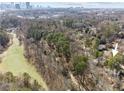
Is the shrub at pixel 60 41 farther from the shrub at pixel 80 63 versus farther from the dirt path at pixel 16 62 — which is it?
the dirt path at pixel 16 62

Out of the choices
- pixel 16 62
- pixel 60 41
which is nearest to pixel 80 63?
pixel 60 41

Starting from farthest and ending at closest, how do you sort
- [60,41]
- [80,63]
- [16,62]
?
1. [60,41]
2. [80,63]
3. [16,62]

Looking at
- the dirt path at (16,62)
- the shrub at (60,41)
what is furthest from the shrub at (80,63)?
the dirt path at (16,62)

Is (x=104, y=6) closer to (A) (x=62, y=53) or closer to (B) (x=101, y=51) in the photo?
(B) (x=101, y=51)

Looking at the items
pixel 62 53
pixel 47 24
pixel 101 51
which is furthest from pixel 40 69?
pixel 101 51

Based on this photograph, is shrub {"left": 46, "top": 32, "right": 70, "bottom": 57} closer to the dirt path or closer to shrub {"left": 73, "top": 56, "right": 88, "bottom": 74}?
shrub {"left": 73, "top": 56, "right": 88, "bottom": 74}

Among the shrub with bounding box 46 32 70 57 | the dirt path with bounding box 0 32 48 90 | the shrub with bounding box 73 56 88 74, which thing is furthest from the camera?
the shrub with bounding box 46 32 70 57

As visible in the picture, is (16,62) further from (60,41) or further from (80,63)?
(60,41)

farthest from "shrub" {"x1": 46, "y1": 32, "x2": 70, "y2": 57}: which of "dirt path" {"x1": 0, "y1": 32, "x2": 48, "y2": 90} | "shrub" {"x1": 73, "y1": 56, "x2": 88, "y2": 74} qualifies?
"dirt path" {"x1": 0, "y1": 32, "x2": 48, "y2": 90}
